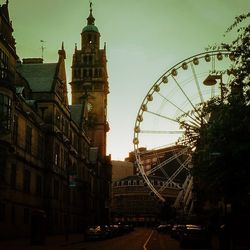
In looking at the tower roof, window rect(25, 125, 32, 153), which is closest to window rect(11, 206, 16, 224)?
window rect(25, 125, 32, 153)

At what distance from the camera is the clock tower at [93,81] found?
12400 cm

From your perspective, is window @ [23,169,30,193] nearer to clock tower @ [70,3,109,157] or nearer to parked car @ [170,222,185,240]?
parked car @ [170,222,185,240]

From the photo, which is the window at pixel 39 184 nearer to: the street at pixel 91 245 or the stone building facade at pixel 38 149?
the stone building facade at pixel 38 149

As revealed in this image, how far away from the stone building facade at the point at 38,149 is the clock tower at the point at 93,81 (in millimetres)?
20022

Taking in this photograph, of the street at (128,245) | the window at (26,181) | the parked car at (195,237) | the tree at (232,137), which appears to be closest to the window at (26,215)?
the window at (26,181)

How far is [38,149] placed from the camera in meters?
65.8

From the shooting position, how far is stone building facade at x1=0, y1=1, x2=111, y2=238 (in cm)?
4981

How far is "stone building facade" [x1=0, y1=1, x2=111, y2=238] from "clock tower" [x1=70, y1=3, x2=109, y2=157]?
20022 mm

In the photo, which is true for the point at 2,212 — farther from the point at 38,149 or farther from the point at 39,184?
the point at 38,149

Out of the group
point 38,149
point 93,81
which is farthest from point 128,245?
point 93,81

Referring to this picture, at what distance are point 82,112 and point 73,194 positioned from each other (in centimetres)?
1787

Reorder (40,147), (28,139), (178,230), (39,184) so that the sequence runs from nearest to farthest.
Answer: (178,230) → (28,139) → (39,184) → (40,147)

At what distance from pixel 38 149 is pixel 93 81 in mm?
60265

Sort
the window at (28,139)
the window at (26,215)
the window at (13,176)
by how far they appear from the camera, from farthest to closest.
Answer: the window at (28,139), the window at (26,215), the window at (13,176)
